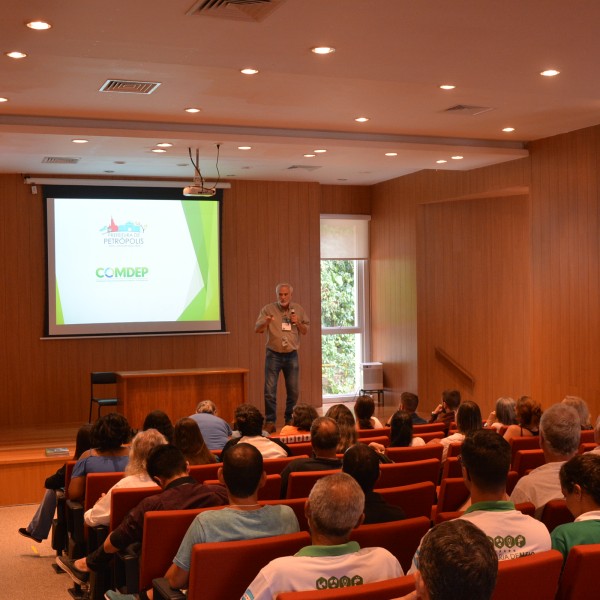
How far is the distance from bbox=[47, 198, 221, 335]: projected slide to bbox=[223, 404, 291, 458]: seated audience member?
618cm

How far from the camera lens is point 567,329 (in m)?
8.91

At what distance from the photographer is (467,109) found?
761cm

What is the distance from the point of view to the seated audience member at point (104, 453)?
186 inches

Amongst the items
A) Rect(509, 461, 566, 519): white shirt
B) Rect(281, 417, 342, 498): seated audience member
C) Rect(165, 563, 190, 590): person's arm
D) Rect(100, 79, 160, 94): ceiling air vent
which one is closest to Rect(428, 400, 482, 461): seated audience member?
Rect(281, 417, 342, 498): seated audience member

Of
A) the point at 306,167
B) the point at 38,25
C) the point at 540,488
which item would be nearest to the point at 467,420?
the point at 540,488

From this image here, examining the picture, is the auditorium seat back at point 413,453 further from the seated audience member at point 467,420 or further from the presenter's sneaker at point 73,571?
the presenter's sneaker at point 73,571

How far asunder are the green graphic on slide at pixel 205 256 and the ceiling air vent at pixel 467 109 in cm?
462

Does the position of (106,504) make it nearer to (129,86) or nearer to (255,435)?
(255,435)

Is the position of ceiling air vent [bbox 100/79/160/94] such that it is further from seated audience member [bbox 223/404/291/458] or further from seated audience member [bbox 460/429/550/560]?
seated audience member [bbox 460/429/550/560]

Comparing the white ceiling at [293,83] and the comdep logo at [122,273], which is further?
the comdep logo at [122,273]

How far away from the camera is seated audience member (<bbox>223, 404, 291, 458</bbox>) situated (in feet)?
16.5

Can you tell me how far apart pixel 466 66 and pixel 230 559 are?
12.5 ft

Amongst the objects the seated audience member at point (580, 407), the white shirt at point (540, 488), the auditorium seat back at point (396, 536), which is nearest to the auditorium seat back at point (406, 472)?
the white shirt at point (540, 488)

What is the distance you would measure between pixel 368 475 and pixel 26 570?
2.96m
